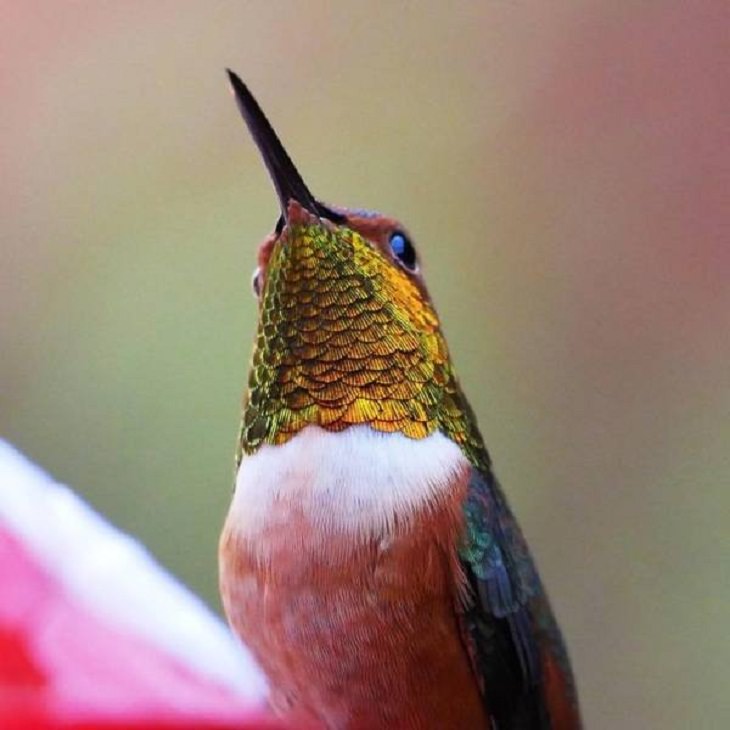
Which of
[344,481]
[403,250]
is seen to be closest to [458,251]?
[403,250]

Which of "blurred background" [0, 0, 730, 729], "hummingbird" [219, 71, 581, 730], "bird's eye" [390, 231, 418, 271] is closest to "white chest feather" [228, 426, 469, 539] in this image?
"hummingbird" [219, 71, 581, 730]

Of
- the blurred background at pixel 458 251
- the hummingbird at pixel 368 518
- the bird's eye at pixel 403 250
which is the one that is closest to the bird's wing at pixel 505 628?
the hummingbird at pixel 368 518

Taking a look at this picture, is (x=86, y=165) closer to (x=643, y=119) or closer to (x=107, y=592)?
(x=643, y=119)

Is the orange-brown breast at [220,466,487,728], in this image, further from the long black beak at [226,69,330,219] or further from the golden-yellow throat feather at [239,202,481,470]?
the long black beak at [226,69,330,219]

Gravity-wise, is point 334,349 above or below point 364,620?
above

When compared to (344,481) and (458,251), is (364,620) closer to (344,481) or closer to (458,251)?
(344,481)
